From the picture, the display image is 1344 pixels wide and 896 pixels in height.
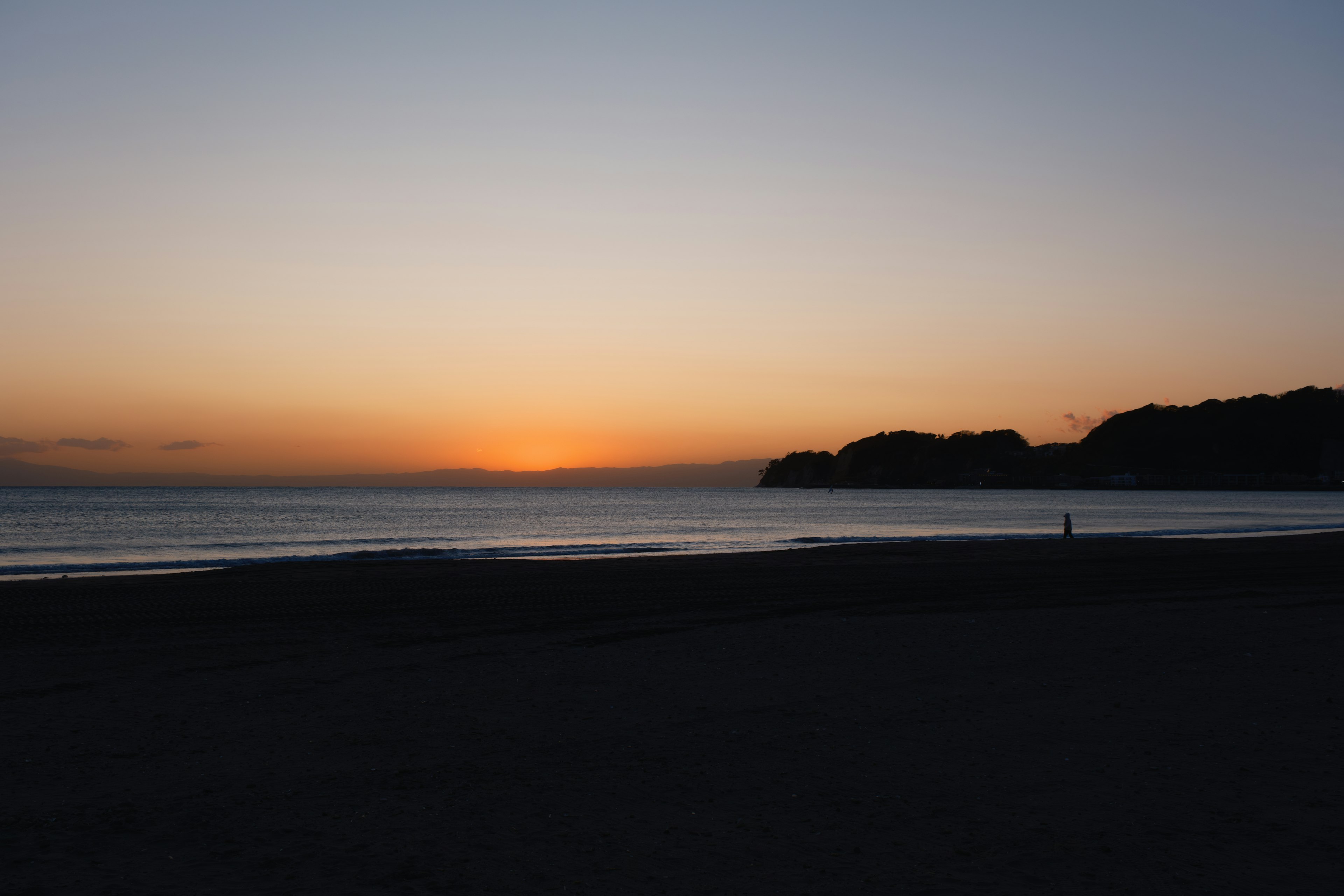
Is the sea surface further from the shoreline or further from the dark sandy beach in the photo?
the dark sandy beach

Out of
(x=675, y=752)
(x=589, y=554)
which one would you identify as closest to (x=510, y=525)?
(x=589, y=554)

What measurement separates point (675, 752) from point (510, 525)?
56.6 meters

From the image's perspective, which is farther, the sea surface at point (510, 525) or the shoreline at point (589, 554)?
the sea surface at point (510, 525)

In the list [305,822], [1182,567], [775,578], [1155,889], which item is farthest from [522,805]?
[1182,567]

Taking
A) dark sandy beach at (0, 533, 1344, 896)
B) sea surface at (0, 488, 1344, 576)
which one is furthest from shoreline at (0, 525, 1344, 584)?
dark sandy beach at (0, 533, 1344, 896)

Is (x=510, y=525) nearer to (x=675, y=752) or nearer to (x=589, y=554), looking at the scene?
(x=589, y=554)

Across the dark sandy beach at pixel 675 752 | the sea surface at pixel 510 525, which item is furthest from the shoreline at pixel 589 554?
the dark sandy beach at pixel 675 752

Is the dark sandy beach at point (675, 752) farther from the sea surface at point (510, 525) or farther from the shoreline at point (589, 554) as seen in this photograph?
the sea surface at point (510, 525)

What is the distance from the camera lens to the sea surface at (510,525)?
3456cm

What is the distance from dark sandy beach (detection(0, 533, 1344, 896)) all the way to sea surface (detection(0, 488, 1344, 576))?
778 inches

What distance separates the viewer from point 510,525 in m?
62.2

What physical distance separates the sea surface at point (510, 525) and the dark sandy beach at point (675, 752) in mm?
19771

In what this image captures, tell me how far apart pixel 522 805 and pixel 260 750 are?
2718 mm

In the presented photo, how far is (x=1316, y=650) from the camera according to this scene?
10.7 meters
